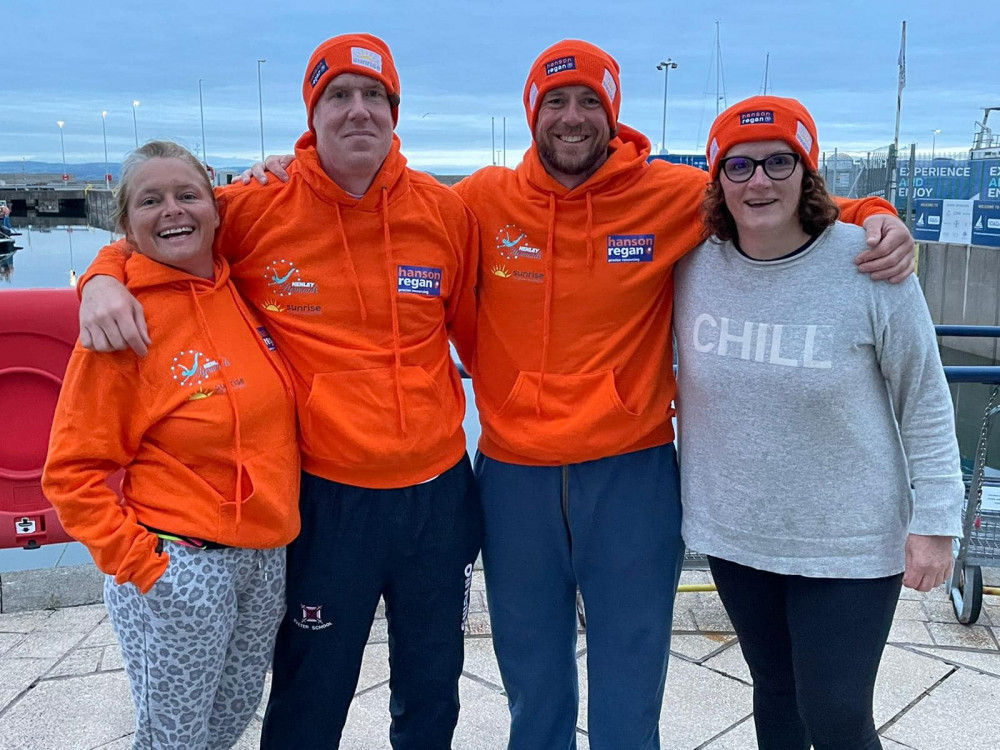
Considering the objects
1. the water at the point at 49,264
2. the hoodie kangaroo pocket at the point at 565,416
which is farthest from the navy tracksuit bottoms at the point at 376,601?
the water at the point at 49,264

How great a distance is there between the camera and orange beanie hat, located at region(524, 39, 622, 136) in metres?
2.29

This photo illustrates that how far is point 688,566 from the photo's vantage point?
4117mm

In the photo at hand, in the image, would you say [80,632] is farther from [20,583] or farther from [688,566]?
[688,566]

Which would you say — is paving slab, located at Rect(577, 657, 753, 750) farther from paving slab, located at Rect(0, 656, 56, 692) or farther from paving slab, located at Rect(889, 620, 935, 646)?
paving slab, located at Rect(0, 656, 56, 692)

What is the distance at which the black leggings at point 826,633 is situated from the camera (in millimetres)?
2049

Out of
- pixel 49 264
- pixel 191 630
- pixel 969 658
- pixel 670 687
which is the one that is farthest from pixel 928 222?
pixel 49 264

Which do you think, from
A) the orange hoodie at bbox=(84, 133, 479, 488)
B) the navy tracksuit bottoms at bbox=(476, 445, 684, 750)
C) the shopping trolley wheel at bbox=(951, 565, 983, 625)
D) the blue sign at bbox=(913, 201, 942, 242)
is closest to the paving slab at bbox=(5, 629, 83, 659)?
the orange hoodie at bbox=(84, 133, 479, 488)

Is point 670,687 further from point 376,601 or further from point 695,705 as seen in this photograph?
point 376,601

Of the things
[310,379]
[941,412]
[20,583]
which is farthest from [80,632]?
[941,412]

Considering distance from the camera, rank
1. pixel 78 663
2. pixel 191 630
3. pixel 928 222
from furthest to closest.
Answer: pixel 928 222
pixel 78 663
pixel 191 630

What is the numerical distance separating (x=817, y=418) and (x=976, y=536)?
2234 mm

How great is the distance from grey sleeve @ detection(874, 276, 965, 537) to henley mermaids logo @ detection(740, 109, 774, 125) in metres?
0.47

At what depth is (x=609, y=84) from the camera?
2354 mm

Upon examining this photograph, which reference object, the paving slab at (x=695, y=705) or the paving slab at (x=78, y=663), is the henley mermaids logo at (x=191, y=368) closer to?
the paving slab at (x=695, y=705)
